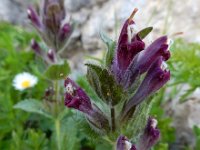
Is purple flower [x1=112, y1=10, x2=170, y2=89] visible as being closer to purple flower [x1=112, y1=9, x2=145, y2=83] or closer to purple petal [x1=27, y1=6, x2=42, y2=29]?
purple flower [x1=112, y1=9, x2=145, y2=83]

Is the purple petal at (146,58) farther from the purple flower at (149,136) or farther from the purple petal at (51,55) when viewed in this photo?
the purple petal at (51,55)

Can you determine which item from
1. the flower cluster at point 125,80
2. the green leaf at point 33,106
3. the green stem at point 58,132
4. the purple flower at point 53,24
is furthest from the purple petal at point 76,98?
the purple flower at point 53,24

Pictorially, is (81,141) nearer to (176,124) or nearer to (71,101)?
(176,124)

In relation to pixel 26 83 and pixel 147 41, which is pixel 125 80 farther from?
pixel 26 83

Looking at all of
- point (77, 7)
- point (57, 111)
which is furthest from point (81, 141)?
point (77, 7)

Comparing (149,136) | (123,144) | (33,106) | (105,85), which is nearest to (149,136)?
(149,136)
